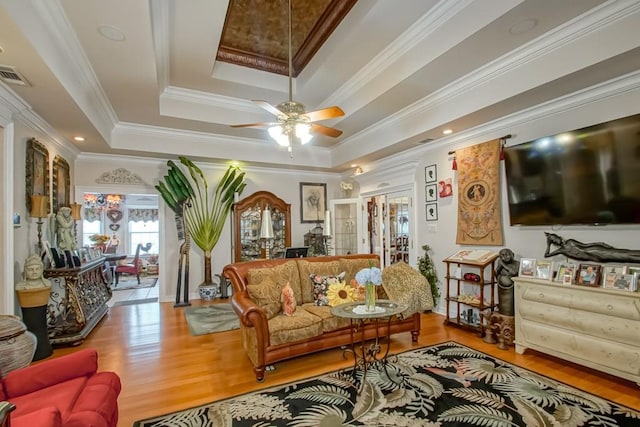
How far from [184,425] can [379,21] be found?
3.81 m

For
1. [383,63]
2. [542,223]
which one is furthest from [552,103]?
[383,63]

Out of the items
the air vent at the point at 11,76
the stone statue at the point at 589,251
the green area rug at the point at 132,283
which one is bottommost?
the green area rug at the point at 132,283

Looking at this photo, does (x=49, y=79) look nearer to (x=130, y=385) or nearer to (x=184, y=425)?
(x=130, y=385)

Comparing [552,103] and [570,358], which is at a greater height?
[552,103]

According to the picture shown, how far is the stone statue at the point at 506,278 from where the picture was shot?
3520mm

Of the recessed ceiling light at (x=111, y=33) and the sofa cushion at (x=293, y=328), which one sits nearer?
the recessed ceiling light at (x=111, y=33)

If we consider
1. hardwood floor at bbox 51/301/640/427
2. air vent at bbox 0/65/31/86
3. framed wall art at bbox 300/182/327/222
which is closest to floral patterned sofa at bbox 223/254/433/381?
hardwood floor at bbox 51/301/640/427

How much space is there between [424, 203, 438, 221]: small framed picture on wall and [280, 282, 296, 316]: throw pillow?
2.73 meters

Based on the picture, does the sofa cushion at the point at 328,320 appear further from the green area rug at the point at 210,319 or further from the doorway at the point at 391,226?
the doorway at the point at 391,226

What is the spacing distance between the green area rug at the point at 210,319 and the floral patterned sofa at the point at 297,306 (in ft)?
3.15

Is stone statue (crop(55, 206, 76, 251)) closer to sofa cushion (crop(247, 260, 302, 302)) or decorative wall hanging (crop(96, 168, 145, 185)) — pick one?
decorative wall hanging (crop(96, 168, 145, 185))

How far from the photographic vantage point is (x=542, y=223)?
3.41 meters

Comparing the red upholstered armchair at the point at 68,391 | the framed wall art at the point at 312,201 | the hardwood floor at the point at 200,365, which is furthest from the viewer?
the framed wall art at the point at 312,201

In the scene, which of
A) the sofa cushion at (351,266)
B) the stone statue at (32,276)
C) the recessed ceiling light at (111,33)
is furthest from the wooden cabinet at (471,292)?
the stone statue at (32,276)
